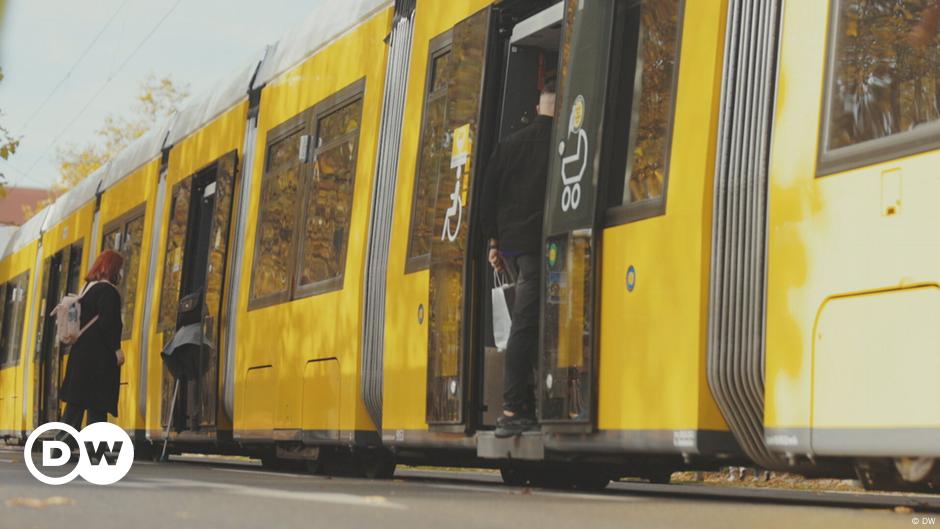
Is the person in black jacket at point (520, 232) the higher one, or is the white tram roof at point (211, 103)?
the white tram roof at point (211, 103)

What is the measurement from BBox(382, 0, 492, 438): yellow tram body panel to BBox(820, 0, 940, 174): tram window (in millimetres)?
3690

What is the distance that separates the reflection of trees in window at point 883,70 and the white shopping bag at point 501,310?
3182mm

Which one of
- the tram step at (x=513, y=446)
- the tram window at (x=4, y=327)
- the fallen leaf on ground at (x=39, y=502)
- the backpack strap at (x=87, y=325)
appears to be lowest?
the fallen leaf on ground at (x=39, y=502)

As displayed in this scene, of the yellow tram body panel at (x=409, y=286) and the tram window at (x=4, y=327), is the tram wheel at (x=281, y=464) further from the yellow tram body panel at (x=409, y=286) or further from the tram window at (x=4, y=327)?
the tram window at (x=4, y=327)

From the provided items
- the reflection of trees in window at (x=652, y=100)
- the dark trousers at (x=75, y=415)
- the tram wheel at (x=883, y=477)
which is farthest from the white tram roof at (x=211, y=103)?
the tram wheel at (x=883, y=477)

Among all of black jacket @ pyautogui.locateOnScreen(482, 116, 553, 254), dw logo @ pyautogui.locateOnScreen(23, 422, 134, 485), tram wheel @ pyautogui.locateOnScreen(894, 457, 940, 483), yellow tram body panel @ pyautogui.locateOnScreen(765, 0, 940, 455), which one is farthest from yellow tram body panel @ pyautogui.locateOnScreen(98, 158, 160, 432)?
tram wheel @ pyautogui.locateOnScreen(894, 457, 940, 483)

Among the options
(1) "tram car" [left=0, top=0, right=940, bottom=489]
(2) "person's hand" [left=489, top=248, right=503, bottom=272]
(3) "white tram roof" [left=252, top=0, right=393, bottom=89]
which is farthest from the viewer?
(3) "white tram roof" [left=252, top=0, right=393, bottom=89]

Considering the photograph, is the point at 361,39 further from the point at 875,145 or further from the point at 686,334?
the point at 875,145

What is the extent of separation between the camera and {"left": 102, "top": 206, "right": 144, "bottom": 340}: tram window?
1778 cm

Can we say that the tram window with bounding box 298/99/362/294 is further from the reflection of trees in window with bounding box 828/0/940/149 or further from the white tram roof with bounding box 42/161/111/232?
the white tram roof with bounding box 42/161/111/232

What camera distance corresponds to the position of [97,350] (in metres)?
14.1

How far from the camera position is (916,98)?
20.0ft

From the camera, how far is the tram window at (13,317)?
25438 millimetres

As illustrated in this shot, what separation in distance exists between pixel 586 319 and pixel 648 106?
100 cm
